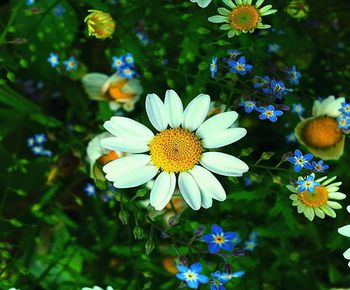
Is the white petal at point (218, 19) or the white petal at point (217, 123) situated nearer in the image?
the white petal at point (217, 123)

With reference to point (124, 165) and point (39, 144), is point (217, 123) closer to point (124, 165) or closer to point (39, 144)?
point (124, 165)

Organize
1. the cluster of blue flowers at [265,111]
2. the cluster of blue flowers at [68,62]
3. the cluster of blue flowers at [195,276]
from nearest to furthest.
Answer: the cluster of blue flowers at [195,276]
the cluster of blue flowers at [265,111]
the cluster of blue flowers at [68,62]

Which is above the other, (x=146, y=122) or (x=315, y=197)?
(x=146, y=122)

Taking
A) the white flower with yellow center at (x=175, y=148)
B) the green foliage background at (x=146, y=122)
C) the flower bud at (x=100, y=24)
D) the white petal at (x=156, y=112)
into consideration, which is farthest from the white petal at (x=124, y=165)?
the flower bud at (x=100, y=24)

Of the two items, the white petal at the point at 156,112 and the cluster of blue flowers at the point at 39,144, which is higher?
the white petal at the point at 156,112

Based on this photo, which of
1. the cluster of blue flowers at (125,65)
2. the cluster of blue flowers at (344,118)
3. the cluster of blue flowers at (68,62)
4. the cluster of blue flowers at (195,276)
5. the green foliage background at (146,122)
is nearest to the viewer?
the cluster of blue flowers at (195,276)

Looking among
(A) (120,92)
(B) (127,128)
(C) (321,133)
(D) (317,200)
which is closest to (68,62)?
(A) (120,92)

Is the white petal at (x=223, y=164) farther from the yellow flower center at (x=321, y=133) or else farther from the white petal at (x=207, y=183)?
the yellow flower center at (x=321, y=133)

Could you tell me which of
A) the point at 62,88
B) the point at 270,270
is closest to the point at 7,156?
the point at 62,88

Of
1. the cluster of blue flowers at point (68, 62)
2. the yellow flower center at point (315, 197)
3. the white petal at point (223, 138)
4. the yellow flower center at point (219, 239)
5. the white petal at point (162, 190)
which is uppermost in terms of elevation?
the cluster of blue flowers at point (68, 62)
